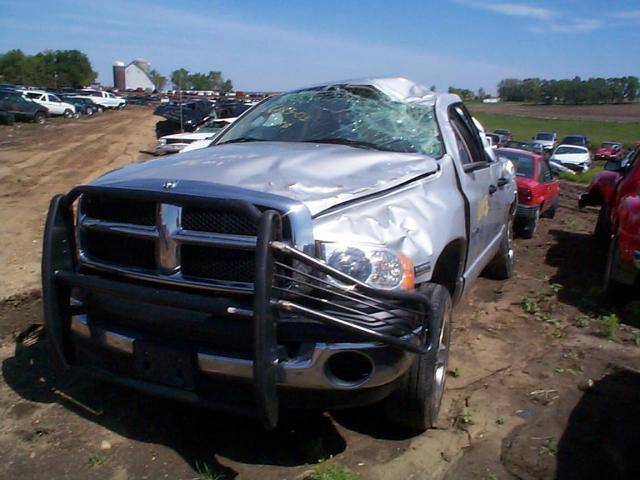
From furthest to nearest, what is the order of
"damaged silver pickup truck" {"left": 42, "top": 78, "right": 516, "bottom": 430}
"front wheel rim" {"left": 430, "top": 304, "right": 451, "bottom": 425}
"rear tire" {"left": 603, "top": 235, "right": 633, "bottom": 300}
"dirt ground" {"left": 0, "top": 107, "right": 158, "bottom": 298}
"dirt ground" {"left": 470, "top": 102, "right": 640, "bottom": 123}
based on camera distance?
1. "dirt ground" {"left": 470, "top": 102, "right": 640, "bottom": 123}
2. "dirt ground" {"left": 0, "top": 107, "right": 158, "bottom": 298}
3. "rear tire" {"left": 603, "top": 235, "right": 633, "bottom": 300}
4. "front wheel rim" {"left": 430, "top": 304, "right": 451, "bottom": 425}
5. "damaged silver pickup truck" {"left": 42, "top": 78, "right": 516, "bottom": 430}

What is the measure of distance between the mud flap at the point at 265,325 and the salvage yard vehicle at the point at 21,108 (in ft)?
107

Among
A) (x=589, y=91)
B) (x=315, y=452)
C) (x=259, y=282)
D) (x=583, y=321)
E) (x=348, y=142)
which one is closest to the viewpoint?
(x=259, y=282)

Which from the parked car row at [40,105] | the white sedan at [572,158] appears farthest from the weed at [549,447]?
the parked car row at [40,105]

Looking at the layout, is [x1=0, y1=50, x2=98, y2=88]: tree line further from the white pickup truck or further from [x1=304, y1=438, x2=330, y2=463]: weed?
[x1=304, y1=438, x2=330, y2=463]: weed

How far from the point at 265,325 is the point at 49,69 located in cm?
10959

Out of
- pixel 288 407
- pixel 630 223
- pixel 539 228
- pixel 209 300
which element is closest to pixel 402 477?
pixel 288 407

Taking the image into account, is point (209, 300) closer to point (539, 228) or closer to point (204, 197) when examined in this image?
point (204, 197)

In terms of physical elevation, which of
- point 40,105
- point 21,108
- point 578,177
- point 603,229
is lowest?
point 578,177

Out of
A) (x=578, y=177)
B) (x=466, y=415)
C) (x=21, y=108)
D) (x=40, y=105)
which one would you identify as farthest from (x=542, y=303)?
(x=40, y=105)

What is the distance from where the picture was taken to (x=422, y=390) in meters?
2.91

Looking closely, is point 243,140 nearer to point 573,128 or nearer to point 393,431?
point 393,431

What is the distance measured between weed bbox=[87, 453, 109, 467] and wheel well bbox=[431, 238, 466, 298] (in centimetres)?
201

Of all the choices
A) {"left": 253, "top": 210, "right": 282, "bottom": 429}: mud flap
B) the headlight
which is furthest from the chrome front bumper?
the headlight

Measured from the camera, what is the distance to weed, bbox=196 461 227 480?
9.13 ft
